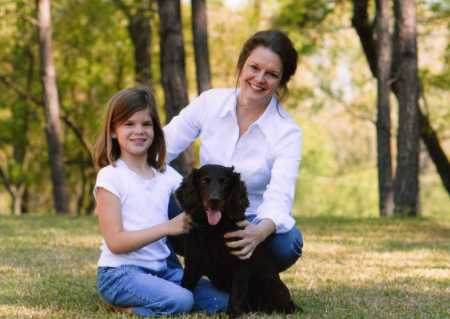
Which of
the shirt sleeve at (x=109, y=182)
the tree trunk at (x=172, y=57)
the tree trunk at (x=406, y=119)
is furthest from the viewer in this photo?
the tree trunk at (x=172, y=57)

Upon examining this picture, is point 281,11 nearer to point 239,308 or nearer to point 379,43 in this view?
point 379,43

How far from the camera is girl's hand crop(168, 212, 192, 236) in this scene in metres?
4.28

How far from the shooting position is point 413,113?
1266cm

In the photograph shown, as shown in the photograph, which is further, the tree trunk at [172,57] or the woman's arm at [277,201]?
Result: the tree trunk at [172,57]

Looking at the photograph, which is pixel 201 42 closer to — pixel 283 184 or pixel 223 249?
pixel 283 184

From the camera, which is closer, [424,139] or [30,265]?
[30,265]

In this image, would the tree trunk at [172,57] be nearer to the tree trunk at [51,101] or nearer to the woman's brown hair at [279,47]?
the tree trunk at [51,101]

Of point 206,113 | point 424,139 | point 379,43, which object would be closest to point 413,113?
point 379,43

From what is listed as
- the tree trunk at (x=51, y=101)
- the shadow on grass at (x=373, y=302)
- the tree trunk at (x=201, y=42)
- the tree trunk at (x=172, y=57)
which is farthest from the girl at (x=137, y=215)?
the tree trunk at (x=51, y=101)

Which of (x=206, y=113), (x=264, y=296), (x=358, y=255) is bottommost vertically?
(x=358, y=255)

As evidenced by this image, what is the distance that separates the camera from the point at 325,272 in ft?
22.1

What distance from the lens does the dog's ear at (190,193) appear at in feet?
13.8

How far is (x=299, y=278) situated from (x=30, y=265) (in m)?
2.31

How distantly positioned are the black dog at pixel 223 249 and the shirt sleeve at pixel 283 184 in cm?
18
